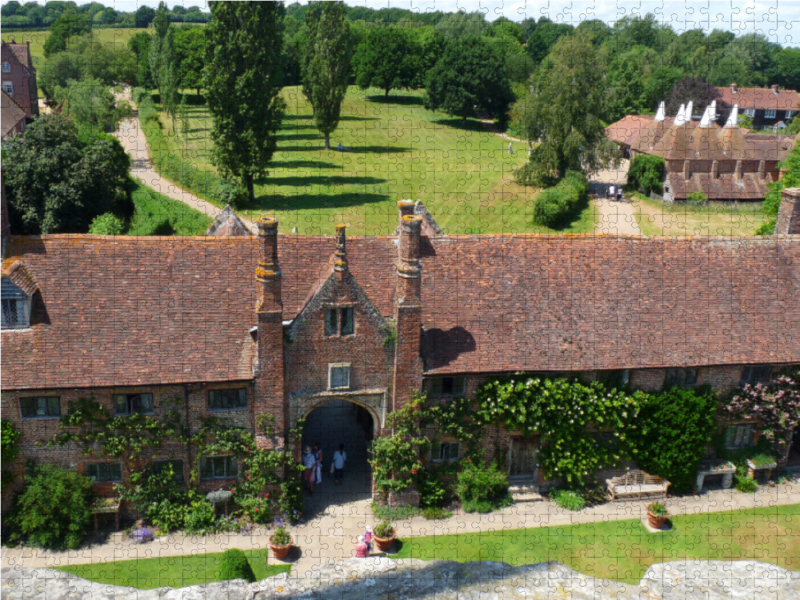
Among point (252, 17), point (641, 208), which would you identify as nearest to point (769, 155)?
point (641, 208)

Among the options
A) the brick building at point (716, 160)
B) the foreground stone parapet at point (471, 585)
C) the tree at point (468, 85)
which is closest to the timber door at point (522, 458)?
the foreground stone parapet at point (471, 585)

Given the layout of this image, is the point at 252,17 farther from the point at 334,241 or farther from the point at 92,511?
the point at 92,511

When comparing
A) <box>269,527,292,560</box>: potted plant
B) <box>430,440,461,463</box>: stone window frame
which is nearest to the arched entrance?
<box>430,440,461,463</box>: stone window frame

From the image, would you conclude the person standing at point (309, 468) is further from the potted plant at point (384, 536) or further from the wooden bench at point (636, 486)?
the wooden bench at point (636, 486)

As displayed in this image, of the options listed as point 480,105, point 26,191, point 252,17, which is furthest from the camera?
point 480,105

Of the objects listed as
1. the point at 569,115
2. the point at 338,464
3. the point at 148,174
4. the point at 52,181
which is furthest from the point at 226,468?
the point at 148,174

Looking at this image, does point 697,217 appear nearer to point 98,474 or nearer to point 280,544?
point 280,544

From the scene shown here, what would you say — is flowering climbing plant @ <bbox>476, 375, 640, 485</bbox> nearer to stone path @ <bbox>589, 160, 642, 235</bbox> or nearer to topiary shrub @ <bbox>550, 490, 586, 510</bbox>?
topiary shrub @ <bbox>550, 490, 586, 510</bbox>
